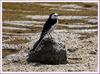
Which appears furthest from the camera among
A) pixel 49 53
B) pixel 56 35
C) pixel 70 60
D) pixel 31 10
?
pixel 31 10

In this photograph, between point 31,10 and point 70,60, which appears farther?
point 31,10

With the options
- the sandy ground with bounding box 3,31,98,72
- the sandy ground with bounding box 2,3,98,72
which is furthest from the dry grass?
the sandy ground with bounding box 3,31,98,72

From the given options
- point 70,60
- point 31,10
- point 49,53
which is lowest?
point 31,10

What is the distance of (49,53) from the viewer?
55.6 feet

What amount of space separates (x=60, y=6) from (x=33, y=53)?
2624 cm

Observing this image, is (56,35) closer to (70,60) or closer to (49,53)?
Answer: (49,53)

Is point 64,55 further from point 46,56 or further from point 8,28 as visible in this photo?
point 8,28

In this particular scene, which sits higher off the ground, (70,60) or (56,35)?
(56,35)

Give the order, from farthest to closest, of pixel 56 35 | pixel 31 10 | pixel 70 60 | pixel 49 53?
pixel 31 10 → pixel 70 60 → pixel 56 35 → pixel 49 53

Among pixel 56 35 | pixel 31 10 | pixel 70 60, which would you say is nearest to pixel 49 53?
pixel 56 35

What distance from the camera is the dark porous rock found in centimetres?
1681

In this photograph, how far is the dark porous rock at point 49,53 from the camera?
16.8 metres

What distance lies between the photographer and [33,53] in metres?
17.3

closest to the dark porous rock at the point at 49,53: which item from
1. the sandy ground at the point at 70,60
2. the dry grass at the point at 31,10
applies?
the sandy ground at the point at 70,60
